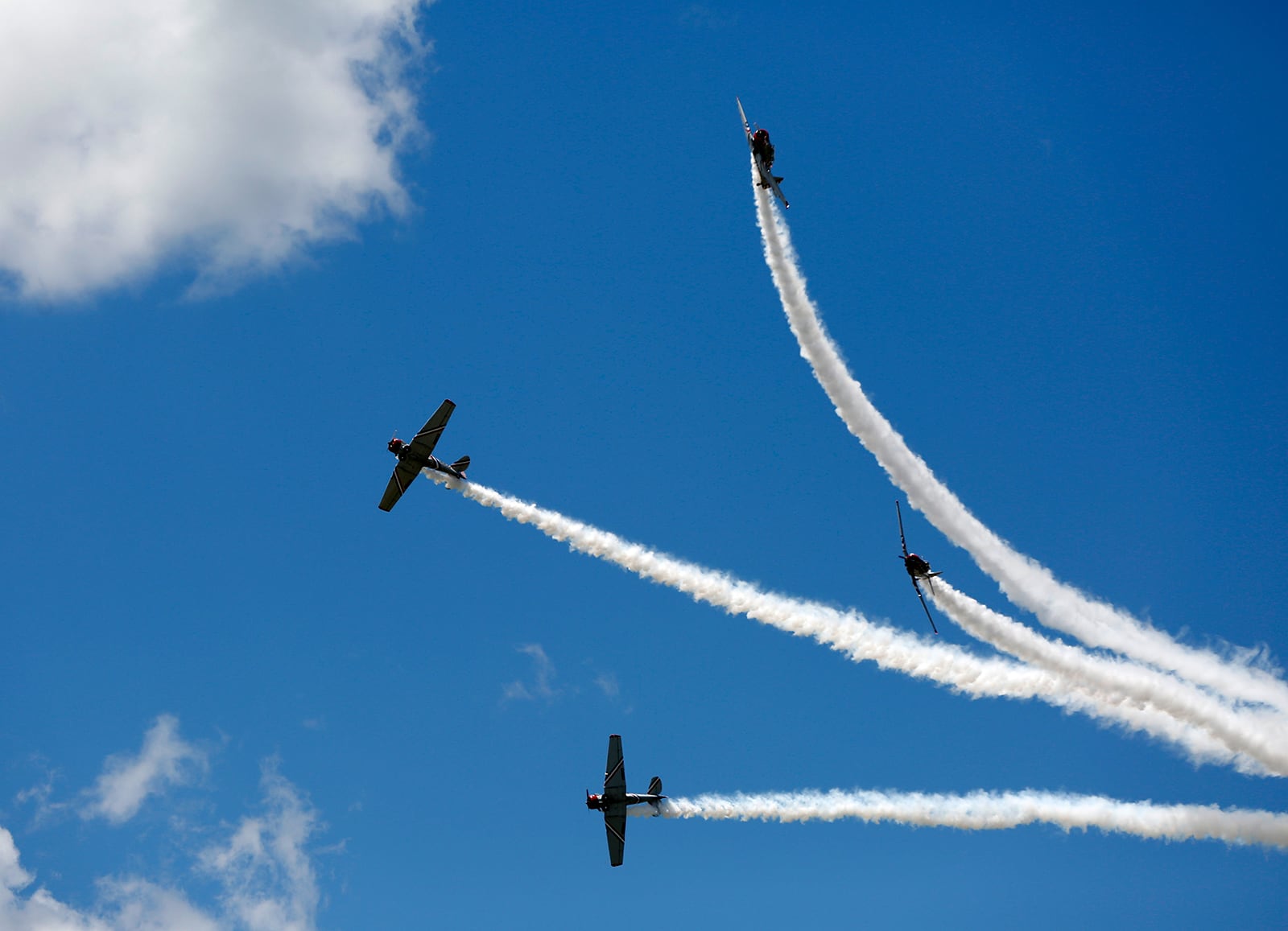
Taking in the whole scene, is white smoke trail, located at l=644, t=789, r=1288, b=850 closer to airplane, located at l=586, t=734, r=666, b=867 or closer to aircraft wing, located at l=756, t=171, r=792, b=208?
airplane, located at l=586, t=734, r=666, b=867

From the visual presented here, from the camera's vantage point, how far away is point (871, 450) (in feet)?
155

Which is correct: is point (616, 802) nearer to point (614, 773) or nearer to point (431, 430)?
A: point (614, 773)

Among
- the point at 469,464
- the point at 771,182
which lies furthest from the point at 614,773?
the point at 771,182

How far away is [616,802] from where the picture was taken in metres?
Answer: 57.3

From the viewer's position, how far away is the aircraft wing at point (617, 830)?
57156mm

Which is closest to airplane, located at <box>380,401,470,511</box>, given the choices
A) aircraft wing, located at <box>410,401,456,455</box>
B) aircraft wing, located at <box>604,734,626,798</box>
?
aircraft wing, located at <box>410,401,456,455</box>

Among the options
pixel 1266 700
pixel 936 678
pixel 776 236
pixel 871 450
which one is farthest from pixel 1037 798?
pixel 776 236

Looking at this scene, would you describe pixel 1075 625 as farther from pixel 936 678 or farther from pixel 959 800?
pixel 959 800

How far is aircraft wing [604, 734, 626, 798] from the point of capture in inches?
2260

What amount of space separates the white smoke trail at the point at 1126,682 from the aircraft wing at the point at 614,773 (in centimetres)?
1956

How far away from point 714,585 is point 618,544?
5126mm

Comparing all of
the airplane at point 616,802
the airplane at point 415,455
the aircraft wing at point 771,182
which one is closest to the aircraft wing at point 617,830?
the airplane at point 616,802

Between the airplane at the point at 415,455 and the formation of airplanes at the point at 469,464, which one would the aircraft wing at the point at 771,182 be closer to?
the formation of airplanes at the point at 469,464

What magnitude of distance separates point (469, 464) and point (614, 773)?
60.0 ft
